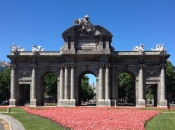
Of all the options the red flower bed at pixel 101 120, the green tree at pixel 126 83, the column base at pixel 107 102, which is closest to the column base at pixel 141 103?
the column base at pixel 107 102

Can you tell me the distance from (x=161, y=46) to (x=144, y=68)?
5767 mm

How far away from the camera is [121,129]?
758 inches

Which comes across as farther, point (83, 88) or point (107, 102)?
point (83, 88)

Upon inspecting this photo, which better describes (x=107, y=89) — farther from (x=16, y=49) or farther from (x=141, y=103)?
(x=16, y=49)

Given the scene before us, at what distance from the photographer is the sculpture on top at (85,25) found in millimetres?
56656

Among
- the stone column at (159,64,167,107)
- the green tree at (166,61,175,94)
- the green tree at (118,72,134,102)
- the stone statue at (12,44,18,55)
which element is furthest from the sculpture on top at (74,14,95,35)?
the green tree at (118,72,134,102)

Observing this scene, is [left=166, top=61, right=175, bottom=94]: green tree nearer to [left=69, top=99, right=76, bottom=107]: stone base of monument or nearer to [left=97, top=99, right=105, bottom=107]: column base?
[left=97, top=99, right=105, bottom=107]: column base

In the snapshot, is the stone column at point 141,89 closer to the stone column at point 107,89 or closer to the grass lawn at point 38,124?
the stone column at point 107,89

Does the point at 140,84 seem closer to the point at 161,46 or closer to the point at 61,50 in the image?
the point at 161,46

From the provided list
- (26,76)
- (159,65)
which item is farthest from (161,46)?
(26,76)

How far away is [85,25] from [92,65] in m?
8.45

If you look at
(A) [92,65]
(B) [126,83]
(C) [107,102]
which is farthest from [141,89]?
(B) [126,83]

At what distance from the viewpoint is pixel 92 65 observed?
56.5m

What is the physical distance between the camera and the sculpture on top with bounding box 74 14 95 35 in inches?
2231
